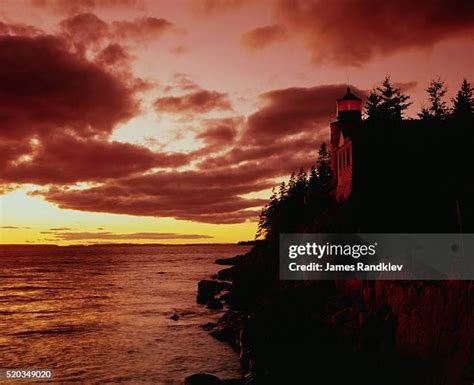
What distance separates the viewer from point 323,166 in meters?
72.9

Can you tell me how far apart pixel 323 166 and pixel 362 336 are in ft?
173

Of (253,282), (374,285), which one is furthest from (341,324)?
(253,282)

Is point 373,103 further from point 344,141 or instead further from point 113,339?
point 113,339

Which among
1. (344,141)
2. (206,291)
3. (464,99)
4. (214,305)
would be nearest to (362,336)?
(344,141)

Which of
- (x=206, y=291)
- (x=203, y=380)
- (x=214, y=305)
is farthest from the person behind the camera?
(x=206, y=291)

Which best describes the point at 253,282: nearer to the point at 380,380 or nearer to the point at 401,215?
the point at 401,215

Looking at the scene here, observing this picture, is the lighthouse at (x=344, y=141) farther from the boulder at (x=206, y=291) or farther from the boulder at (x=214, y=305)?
the boulder at (x=206, y=291)

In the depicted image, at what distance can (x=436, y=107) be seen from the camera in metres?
66.8

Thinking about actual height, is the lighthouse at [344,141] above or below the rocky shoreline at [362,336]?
above

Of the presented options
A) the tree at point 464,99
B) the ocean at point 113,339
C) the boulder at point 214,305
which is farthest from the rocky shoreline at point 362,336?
the tree at point 464,99

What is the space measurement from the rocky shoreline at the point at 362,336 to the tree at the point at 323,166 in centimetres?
4100

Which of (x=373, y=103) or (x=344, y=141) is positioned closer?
(x=344, y=141)

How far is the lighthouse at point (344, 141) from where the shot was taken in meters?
38.9

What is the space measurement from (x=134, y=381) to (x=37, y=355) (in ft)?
32.6
